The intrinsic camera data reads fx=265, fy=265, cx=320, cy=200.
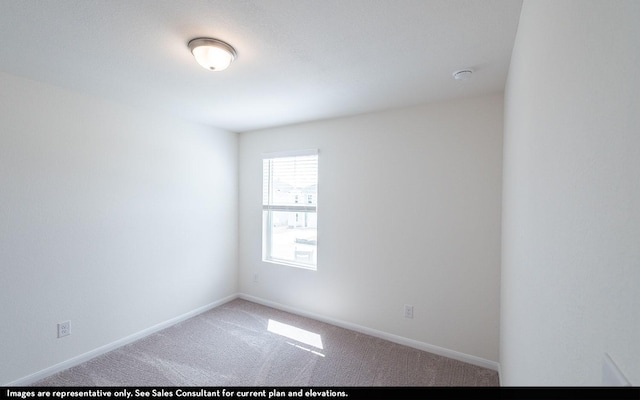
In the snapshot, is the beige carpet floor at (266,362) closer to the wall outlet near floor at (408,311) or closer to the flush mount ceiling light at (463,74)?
the wall outlet near floor at (408,311)

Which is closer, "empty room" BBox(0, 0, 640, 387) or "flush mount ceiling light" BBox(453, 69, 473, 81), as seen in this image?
"empty room" BBox(0, 0, 640, 387)

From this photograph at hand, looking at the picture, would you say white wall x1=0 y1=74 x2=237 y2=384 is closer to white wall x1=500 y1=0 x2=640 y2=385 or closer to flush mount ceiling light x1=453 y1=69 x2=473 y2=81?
flush mount ceiling light x1=453 y1=69 x2=473 y2=81

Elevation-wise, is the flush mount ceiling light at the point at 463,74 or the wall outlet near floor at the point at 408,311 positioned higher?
the flush mount ceiling light at the point at 463,74

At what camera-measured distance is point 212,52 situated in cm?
165

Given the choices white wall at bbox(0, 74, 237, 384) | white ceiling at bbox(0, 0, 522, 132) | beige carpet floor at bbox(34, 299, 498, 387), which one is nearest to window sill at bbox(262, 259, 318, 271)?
beige carpet floor at bbox(34, 299, 498, 387)

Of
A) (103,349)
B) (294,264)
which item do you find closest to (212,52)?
(294,264)

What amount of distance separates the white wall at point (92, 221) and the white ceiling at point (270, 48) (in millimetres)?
354

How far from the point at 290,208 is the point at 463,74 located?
2427mm

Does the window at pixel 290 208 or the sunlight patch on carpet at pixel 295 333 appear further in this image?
the window at pixel 290 208

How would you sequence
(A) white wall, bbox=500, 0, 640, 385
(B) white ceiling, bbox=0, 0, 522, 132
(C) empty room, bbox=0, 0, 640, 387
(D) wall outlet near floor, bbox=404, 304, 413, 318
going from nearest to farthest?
(A) white wall, bbox=500, 0, 640, 385 → (C) empty room, bbox=0, 0, 640, 387 → (B) white ceiling, bbox=0, 0, 522, 132 → (D) wall outlet near floor, bbox=404, 304, 413, 318

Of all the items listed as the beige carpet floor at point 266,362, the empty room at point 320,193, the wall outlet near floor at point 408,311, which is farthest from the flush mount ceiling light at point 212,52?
the wall outlet near floor at point 408,311

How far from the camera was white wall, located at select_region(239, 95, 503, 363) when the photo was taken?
2412 millimetres

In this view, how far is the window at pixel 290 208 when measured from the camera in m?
3.44

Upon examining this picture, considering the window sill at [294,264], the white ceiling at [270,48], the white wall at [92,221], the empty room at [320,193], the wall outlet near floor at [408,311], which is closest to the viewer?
the empty room at [320,193]
